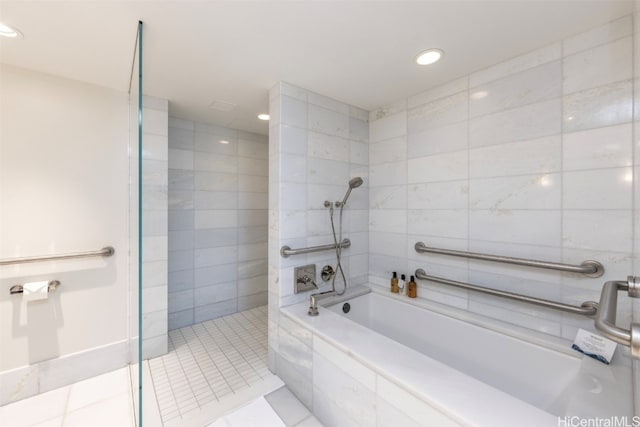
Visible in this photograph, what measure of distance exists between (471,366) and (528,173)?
3.86ft

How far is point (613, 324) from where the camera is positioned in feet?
1.90

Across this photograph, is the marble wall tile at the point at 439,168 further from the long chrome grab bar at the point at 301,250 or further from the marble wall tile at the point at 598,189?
the long chrome grab bar at the point at 301,250

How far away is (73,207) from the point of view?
1.68 meters

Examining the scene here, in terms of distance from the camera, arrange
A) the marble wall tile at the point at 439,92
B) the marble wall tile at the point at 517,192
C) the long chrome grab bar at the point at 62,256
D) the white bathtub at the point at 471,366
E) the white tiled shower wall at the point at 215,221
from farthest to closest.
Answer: the white tiled shower wall at the point at 215,221 → the marble wall tile at the point at 439,92 → the long chrome grab bar at the point at 62,256 → the marble wall tile at the point at 517,192 → the white bathtub at the point at 471,366

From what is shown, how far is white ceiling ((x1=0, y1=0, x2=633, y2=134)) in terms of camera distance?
3.60 ft

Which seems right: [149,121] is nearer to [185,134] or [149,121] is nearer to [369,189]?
[185,134]

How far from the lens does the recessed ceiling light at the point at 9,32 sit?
1.20 m

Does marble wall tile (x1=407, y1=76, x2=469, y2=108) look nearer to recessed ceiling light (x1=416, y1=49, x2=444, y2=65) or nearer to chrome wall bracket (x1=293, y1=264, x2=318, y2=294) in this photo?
recessed ceiling light (x1=416, y1=49, x2=444, y2=65)

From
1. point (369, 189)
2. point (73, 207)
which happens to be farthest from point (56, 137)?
point (369, 189)

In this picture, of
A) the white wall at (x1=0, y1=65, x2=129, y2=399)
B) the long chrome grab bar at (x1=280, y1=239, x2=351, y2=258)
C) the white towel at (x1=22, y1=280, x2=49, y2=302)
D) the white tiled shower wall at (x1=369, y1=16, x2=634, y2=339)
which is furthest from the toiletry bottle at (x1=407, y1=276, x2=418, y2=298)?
the white towel at (x1=22, y1=280, x2=49, y2=302)

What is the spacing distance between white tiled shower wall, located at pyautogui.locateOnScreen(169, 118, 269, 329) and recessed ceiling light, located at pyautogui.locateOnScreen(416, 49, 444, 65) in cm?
190

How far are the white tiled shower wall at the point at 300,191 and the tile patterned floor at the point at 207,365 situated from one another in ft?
0.79

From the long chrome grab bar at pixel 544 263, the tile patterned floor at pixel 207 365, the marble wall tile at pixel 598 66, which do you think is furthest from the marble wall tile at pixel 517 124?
the tile patterned floor at pixel 207 365

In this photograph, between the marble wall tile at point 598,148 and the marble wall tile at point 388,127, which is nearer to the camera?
the marble wall tile at point 598,148
